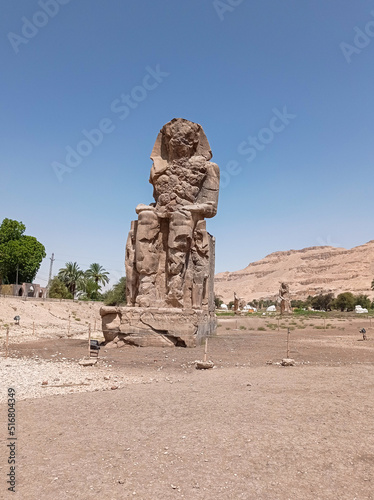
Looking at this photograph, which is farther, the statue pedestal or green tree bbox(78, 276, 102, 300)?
green tree bbox(78, 276, 102, 300)

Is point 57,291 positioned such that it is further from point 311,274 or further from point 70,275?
point 311,274

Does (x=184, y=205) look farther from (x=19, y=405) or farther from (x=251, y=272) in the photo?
(x=251, y=272)

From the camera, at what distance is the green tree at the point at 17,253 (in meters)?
34.7

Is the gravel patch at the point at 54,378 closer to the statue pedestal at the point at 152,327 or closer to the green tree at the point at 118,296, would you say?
the statue pedestal at the point at 152,327

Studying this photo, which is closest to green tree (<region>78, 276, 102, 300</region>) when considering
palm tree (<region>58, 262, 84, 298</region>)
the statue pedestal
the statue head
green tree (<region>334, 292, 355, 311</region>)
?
palm tree (<region>58, 262, 84, 298</region>)

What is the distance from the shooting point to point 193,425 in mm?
3586

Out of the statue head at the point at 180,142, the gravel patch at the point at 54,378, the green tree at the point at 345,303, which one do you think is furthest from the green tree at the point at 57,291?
the green tree at the point at 345,303

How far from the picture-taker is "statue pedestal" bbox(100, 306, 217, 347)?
8688 mm

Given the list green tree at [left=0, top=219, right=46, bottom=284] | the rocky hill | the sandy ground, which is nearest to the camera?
the sandy ground

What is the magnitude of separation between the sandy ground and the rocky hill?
3037 inches

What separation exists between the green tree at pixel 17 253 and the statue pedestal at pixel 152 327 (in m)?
28.5

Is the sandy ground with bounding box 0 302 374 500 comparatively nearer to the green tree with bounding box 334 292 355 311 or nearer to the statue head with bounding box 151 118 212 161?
the statue head with bounding box 151 118 212 161

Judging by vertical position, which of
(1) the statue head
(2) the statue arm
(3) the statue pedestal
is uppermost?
(1) the statue head

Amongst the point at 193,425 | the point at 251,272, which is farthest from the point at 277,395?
the point at 251,272
